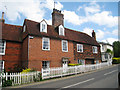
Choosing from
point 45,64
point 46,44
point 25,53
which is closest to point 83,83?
point 45,64

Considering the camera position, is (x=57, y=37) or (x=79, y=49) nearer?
(x=57, y=37)

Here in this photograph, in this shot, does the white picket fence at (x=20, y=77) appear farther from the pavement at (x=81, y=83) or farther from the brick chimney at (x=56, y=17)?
the brick chimney at (x=56, y=17)

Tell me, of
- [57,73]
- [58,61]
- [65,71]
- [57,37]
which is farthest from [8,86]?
[57,37]

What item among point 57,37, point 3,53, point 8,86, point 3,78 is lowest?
point 8,86

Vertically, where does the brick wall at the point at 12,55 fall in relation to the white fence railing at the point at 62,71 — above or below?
above

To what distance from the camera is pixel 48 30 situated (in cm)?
1927

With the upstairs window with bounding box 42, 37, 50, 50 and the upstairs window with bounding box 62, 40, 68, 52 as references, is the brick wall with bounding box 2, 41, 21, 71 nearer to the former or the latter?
the upstairs window with bounding box 42, 37, 50, 50

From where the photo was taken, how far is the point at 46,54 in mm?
17391

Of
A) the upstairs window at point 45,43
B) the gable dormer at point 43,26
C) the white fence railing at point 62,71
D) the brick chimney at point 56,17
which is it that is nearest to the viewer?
the white fence railing at point 62,71

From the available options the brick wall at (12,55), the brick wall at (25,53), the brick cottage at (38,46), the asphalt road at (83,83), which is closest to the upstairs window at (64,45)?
the brick cottage at (38,46)

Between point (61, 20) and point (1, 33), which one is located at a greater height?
point (61, 20)

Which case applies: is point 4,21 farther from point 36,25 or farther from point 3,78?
point 3,78

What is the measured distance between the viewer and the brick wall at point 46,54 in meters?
15.9

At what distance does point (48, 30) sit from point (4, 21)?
8.50 meters
